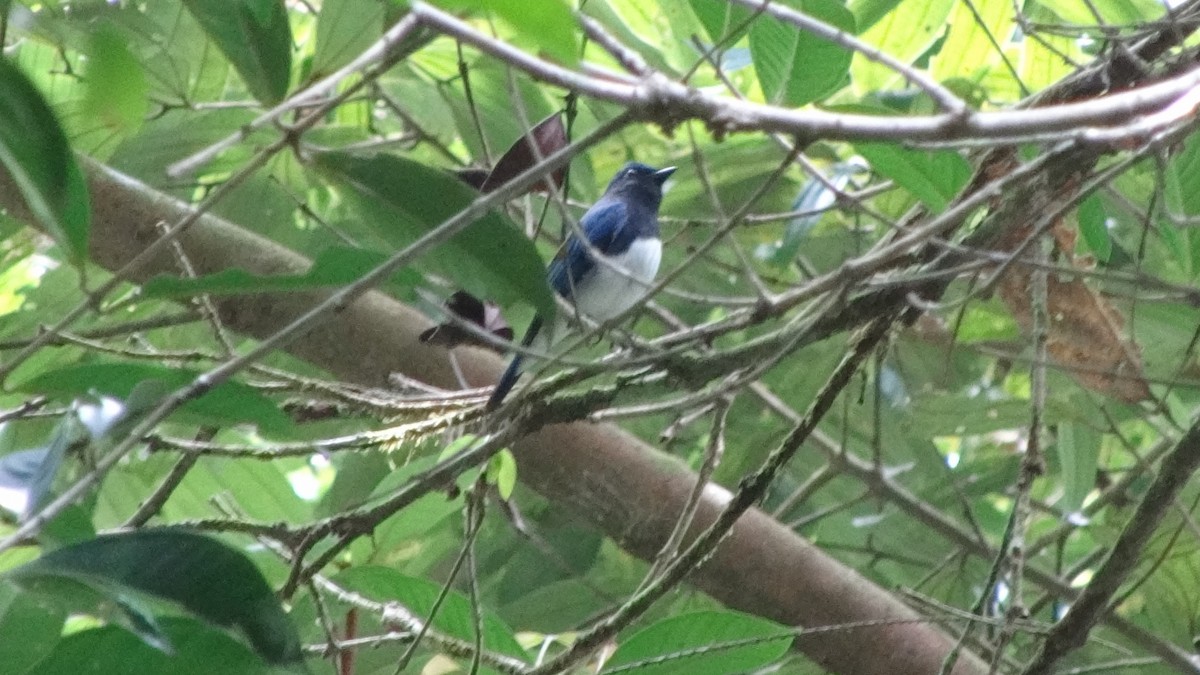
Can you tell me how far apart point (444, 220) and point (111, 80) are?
344mm

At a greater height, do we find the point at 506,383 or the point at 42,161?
the point at 42,161

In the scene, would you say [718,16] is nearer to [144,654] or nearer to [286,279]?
[286,279]

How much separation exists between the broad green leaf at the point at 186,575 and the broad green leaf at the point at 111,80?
0.99 feet

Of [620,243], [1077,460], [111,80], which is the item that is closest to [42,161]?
[111,80]

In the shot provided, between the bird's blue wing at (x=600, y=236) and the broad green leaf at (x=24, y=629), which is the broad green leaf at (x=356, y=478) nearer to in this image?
the bird's blue wing at (x=600, y=236)

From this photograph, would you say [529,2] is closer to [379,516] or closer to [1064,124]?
[1064,124]

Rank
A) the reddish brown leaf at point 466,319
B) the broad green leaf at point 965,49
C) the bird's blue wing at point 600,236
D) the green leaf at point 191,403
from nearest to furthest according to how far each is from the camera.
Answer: the green leaf at point 191,403, the reddish brown leaf at point 466,319, the broad green leaf at point 965,49, the bird's blue wing at point 600,236

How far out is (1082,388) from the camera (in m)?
1.89

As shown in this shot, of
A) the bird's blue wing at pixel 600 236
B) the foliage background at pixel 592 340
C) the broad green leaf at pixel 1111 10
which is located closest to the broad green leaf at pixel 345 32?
the foliage background at pixel 592 340

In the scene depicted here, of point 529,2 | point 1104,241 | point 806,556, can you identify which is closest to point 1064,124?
point 529,2

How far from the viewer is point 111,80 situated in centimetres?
72

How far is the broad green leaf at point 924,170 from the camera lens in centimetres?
141

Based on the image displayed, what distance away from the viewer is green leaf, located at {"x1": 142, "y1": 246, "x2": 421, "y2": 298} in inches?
35.0

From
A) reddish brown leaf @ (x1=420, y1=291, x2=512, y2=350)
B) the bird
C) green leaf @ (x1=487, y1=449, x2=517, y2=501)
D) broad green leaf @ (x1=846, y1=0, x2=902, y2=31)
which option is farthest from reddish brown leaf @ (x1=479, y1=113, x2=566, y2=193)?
the bird
